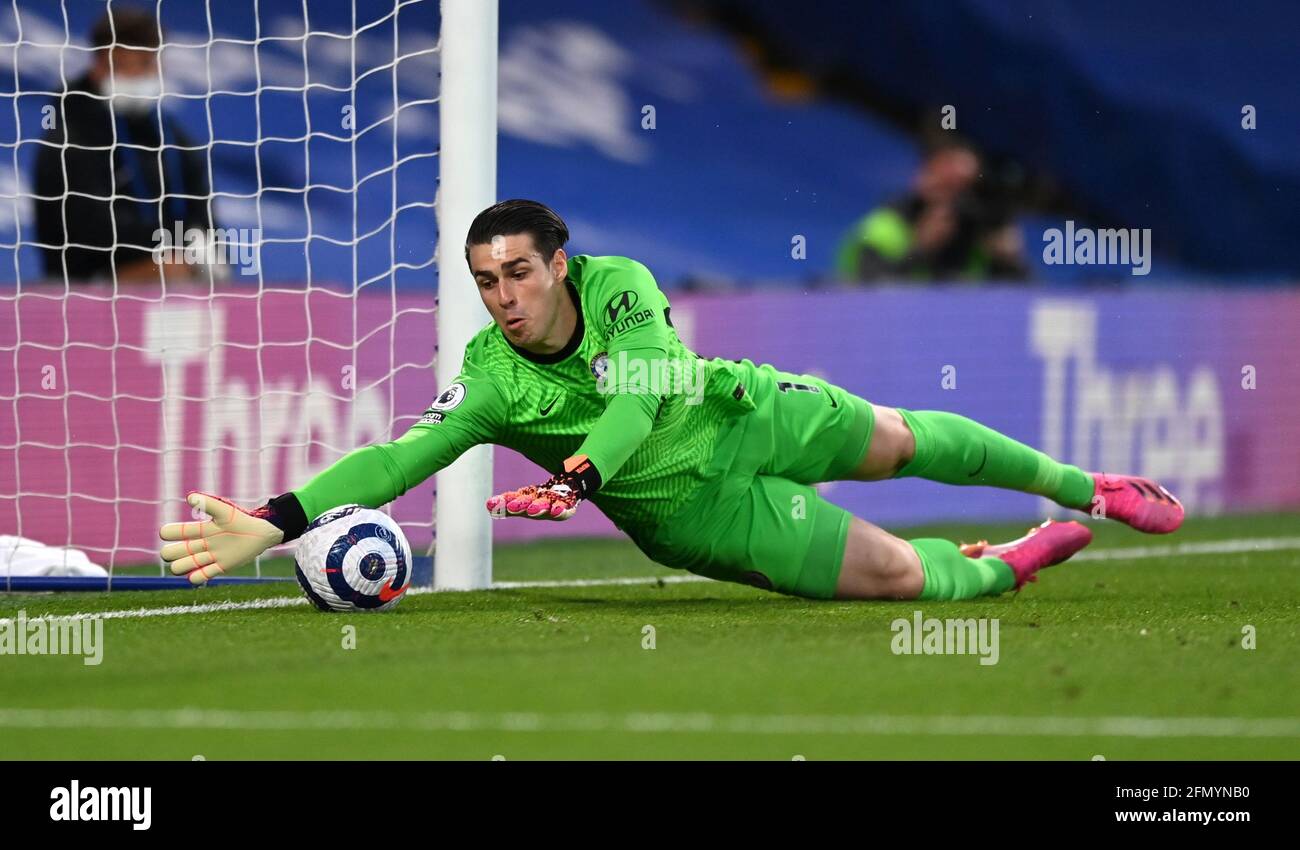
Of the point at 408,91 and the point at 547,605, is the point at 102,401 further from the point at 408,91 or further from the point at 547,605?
the point at 408,91

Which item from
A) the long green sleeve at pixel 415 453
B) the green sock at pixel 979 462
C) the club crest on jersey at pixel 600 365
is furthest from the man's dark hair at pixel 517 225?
the green sock at pixel 979 462

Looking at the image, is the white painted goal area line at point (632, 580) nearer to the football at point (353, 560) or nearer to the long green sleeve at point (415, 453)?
the football at point (353, 560)

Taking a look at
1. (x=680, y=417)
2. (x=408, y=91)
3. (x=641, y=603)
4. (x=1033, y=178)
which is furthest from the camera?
(x=1033, y=178)

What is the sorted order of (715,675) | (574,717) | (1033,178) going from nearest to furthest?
(574,717)
(715,675)
(1033,178)

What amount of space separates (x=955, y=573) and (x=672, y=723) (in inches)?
91.8

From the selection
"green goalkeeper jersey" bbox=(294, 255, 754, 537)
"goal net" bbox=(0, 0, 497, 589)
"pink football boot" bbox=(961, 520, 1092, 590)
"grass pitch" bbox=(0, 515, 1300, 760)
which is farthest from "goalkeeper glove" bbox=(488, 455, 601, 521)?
"goal net" bbox=(0, 0, 497, 589)

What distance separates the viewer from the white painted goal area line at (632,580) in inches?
214

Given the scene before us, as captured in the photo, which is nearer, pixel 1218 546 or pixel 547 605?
pixel 547 605

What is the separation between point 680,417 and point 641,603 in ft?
2.47

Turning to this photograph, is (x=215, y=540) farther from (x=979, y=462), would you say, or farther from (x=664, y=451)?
Answer: (x=979, y=462)

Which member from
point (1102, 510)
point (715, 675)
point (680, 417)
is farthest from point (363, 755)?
point (1102, 510)

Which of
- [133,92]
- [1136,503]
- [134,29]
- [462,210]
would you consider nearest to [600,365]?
[462,210]

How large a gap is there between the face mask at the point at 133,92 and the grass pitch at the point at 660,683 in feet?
8.33

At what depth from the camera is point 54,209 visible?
766cm
